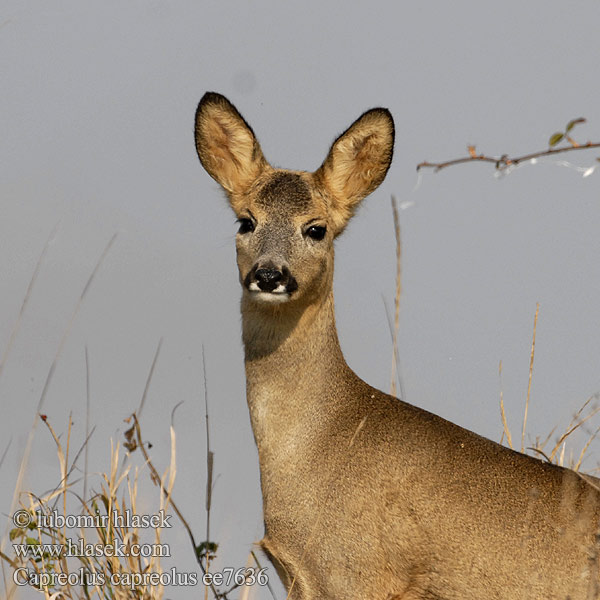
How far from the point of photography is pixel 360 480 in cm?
598

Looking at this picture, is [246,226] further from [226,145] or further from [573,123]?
[573,123]

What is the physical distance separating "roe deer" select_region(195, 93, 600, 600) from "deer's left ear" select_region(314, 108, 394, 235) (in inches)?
11.7

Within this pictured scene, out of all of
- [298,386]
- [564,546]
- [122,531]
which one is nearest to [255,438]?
[298,386]

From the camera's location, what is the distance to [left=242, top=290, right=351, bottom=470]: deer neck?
249 inches

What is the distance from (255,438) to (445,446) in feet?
3.22

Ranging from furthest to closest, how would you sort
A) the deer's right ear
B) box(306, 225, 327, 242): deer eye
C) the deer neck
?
1. the deer's right ear
2. box(306, 225, 327, 242): deer eye
3. the deer neck

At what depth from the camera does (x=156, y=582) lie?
640 centimetres

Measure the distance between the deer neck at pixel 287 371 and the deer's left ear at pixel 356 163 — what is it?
79 centimetres

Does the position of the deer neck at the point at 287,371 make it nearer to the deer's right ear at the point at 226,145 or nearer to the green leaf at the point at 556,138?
the deer's right ear at the point at 226,145

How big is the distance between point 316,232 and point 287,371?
2.60 feet

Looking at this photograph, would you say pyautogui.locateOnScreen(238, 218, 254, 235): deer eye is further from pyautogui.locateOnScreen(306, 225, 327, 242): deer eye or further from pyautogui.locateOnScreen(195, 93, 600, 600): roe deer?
pyautogui.locateOnScreen(306, 225, 327, 242): deer eye

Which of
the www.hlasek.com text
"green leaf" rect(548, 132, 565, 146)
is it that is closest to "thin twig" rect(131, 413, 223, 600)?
the www.hlasek.com text

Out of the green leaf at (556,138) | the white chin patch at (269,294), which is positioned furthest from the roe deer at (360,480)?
the green leaf at (556,138)

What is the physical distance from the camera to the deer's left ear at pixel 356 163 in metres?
7.09
